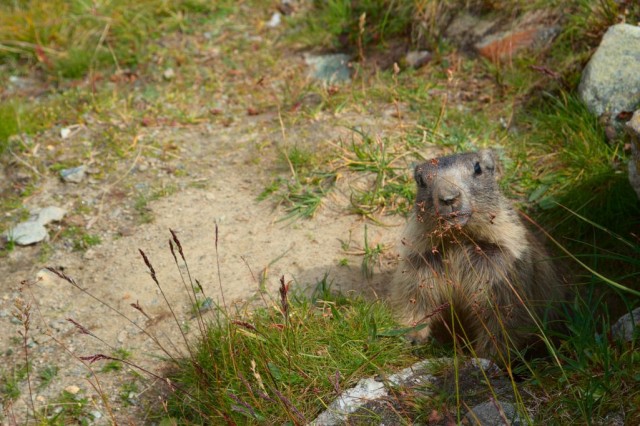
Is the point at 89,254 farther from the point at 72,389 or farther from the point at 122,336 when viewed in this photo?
the point at 72,389

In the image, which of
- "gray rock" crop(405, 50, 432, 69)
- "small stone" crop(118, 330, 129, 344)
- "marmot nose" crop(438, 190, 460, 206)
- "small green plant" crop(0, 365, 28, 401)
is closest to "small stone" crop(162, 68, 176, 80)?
"gray rock" crop(405, 50, 432, 69)

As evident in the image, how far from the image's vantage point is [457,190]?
4234 millimetres

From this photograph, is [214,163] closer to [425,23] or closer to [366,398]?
[425,23]

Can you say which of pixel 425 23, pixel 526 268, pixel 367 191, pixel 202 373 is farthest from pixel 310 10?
pixel 202 373

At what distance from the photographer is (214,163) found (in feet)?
21.4

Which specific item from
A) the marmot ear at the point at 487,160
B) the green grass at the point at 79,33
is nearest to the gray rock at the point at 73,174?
the green grass at the point at 79,33

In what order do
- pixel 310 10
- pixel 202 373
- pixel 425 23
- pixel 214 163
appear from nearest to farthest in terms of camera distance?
pixel 202 373 < pixel 214 163 < pixel 425 23 < pixel 310 10

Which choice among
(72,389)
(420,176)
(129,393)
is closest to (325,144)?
(420,176)

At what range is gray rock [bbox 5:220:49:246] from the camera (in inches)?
227

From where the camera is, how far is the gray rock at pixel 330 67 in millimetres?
7478

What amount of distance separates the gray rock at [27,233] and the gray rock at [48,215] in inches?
1.9

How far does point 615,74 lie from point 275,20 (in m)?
4.03

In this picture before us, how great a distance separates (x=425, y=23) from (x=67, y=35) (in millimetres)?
3814

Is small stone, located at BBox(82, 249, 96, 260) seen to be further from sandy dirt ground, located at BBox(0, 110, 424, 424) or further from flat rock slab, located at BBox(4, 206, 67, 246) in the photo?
flat rock slab, located at BBox(4, 206, 67, 246)
